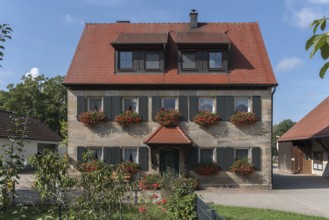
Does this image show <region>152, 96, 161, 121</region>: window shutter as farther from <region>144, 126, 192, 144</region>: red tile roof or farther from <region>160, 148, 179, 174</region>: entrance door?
<region>160, 148, 179, 174</region>: entrance door

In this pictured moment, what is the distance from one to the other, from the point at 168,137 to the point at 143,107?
2.22m

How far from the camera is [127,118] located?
21297 mm

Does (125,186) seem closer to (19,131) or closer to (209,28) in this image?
(19,131)

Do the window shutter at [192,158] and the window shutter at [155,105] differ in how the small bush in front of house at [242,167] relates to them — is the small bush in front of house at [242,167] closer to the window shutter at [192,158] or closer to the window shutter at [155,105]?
the window shutter at [192,158]

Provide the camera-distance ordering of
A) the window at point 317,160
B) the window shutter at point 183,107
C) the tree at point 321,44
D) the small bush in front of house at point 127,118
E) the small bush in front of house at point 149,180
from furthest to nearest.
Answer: the window at point 317,160
the window shutter at point 183,107
the small bush in front of house at point 127,118
the small bush in front of house at point 149,180
the tree at point 321,44

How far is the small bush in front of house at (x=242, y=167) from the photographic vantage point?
20.9m

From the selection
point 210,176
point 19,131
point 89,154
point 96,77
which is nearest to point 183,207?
point 89,154

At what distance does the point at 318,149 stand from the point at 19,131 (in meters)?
30.0

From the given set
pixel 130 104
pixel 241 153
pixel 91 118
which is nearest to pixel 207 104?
pixel 241 153

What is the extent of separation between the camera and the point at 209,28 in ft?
81.7

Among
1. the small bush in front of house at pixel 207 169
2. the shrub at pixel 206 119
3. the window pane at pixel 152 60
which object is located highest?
Answer: the window pane at pixel 152 60

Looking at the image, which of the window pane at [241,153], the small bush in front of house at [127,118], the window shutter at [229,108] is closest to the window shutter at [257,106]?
the window shutter at [229,108]

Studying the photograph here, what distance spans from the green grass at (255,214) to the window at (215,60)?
993 cm

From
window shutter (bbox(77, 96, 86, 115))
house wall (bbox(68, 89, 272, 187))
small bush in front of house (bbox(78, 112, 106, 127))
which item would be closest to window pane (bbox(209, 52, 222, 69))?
house wall (bbox(68, 89, 272, 187))
